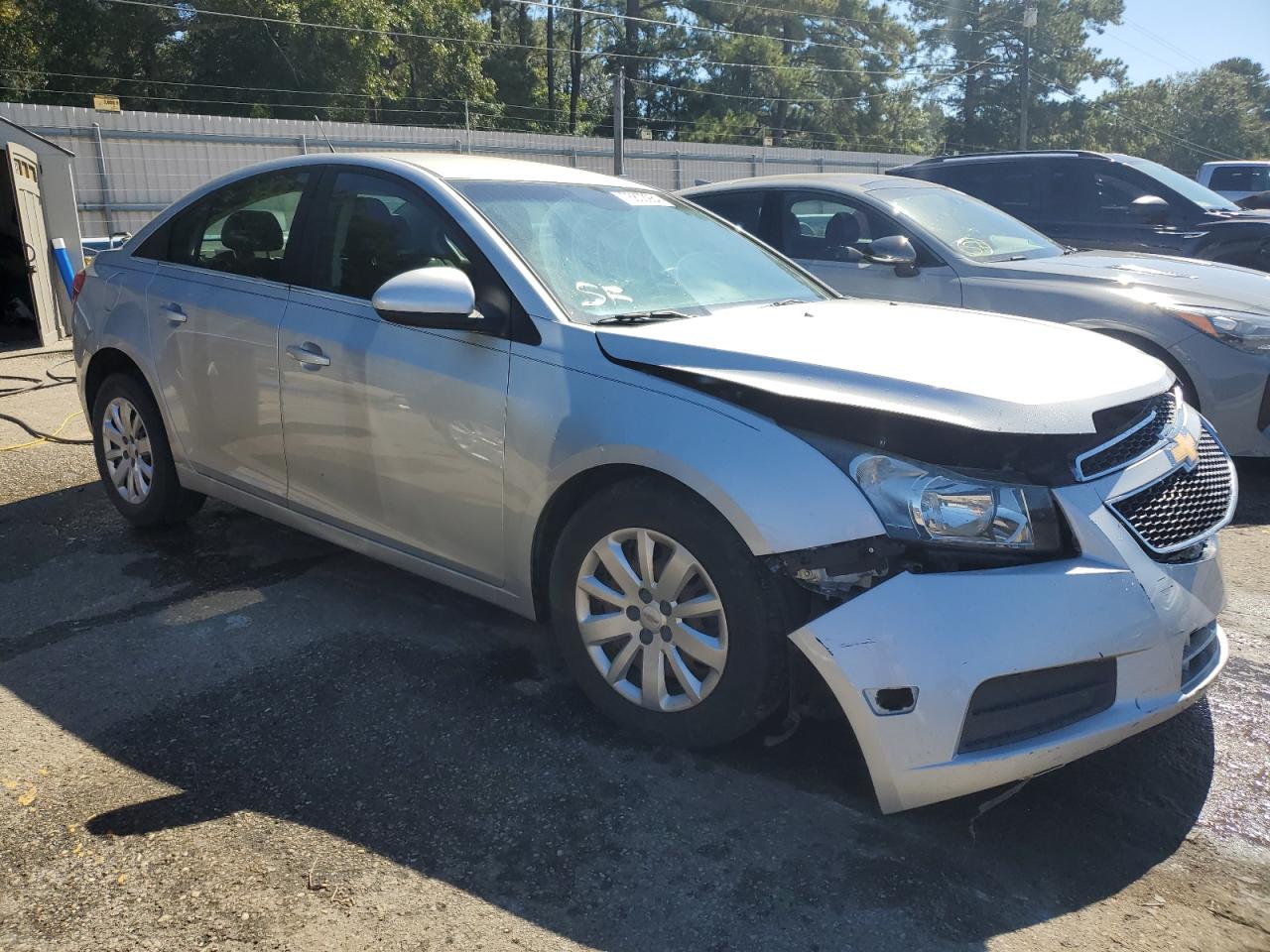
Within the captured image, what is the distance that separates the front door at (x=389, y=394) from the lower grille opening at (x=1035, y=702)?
5.21 feet

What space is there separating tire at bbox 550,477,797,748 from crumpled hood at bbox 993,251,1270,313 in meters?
4.10

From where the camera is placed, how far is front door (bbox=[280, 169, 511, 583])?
3393mm

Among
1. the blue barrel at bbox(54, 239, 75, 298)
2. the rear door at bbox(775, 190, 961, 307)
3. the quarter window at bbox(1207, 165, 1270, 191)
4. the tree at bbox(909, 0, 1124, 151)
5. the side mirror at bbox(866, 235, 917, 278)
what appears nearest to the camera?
the side mirror at bbox(866, 235, 917, 278)

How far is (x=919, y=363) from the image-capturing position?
2.87m

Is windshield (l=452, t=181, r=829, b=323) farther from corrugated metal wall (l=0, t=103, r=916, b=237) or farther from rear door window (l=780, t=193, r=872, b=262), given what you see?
corrugated metal wall (l=0, t=103, r=916, b=237)

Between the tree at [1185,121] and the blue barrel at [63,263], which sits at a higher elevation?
the tree at [1185,121]

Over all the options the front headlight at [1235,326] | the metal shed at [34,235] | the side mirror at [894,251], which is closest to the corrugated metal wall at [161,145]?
the metal shed at [34,235]

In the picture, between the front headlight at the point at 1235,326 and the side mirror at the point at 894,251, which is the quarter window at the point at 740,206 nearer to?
the side mirror at the point at 894,251

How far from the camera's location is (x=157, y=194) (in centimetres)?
1633

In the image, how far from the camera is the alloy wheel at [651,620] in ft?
9.34

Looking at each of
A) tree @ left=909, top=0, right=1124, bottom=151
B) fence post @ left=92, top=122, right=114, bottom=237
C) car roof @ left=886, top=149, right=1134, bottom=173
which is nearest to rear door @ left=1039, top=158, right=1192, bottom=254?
car roof @ left=886, top=149, right=1134, bottom=173

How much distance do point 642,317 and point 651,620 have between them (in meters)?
0.98

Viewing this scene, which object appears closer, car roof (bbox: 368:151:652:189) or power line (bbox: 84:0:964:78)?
car roof (bbox: 368:151:652:189)

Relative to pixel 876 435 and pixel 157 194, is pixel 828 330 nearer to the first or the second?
pixel 876 435
